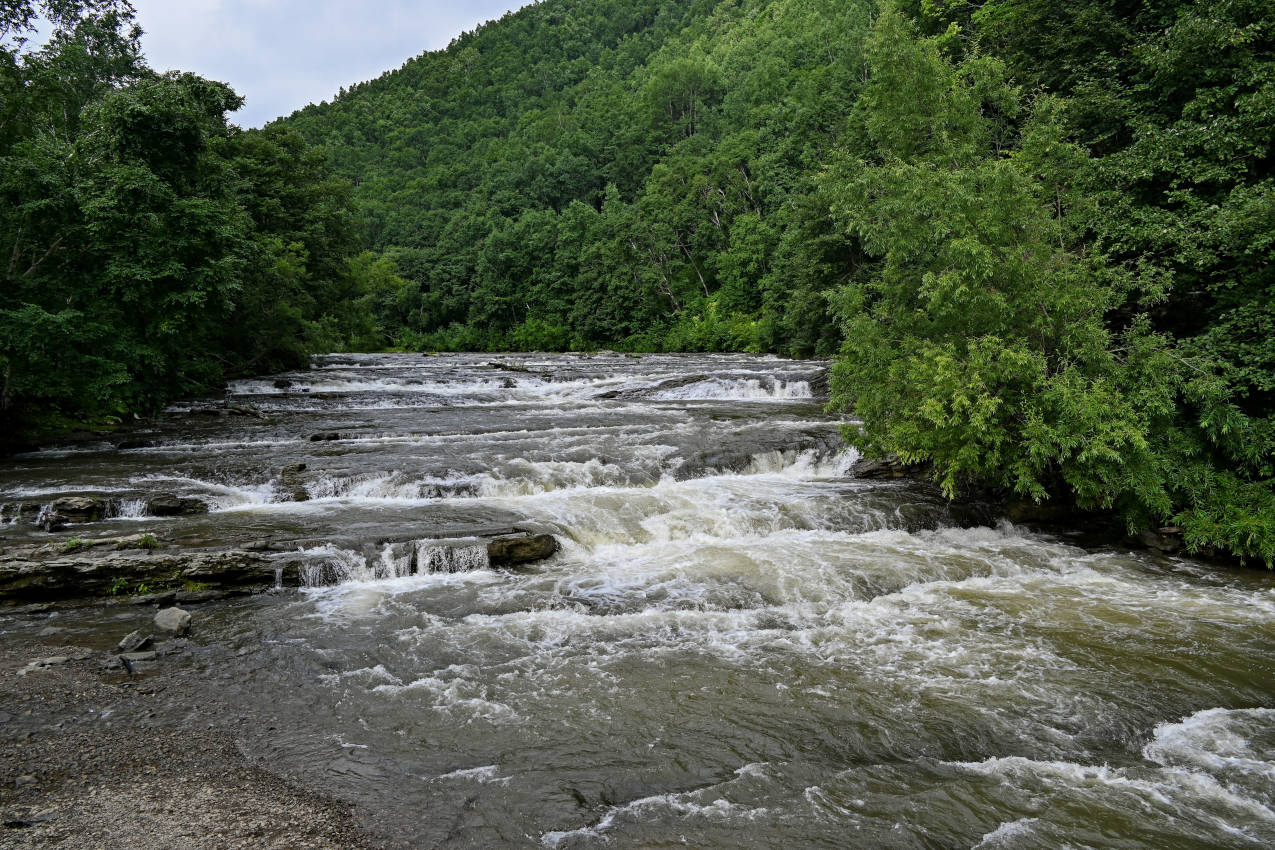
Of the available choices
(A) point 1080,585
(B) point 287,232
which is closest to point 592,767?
(A) point 1080,585

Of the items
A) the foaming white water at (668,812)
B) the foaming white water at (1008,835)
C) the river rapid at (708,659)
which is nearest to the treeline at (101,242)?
the river rapid at (708,659)

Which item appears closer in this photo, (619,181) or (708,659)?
(708,659)

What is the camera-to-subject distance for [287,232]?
35.0 m

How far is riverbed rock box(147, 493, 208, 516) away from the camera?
11.3m

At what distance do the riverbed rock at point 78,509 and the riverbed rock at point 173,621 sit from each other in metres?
4.51

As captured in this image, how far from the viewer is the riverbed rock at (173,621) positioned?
7445mm

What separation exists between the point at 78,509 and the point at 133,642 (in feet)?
17.2

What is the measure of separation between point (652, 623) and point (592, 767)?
9.33ft

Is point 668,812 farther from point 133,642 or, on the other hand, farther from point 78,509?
point 78,509

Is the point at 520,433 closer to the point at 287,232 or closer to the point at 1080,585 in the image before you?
the point at 1080,585

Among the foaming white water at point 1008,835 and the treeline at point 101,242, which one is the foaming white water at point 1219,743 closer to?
the foaming white water at point 1008,835

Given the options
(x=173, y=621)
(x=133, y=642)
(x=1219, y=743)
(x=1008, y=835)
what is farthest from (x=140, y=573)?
(x=1219, y=743)

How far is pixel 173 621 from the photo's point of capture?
752cm

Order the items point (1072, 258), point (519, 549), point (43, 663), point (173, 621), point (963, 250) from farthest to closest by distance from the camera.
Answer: point (1072, 258) < point (963, 250) < point (519, 549) < point (173, 621) < point (43, 663)
